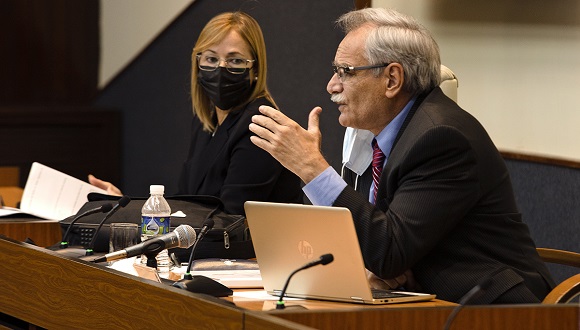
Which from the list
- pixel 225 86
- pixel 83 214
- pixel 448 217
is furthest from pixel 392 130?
pixel 225 86

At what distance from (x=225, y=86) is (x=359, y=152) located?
3.03 ft

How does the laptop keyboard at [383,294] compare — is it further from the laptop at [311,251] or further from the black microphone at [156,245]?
the black microphone at [156,245]

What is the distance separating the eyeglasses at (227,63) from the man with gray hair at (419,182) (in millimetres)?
1012

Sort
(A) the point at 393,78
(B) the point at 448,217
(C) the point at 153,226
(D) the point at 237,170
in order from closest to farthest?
1. (B) the point at 448,217
2. (A) the point at 393,78
3. (C) the point at 153,226
4. (D) the point at 237,170

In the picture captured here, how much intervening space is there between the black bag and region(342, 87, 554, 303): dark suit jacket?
0.56m

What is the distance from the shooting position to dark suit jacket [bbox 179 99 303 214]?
3.52 meters

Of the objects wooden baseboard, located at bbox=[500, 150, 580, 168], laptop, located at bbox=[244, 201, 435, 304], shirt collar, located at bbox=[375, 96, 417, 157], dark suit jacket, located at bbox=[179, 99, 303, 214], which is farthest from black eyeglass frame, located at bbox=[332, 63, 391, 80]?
wooden baseboard, located at bbox=[500, 150, 580, 168]

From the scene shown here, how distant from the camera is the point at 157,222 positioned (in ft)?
9.23

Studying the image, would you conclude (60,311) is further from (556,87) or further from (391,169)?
(556,87)

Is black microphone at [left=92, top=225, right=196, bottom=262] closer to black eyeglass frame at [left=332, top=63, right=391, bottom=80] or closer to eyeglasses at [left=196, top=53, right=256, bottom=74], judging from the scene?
black eyeglass frame at [left=332, top=63, right=391, bottom=80]

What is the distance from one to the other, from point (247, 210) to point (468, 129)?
23.9 inches

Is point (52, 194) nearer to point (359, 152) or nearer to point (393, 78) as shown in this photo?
point (359, 152)

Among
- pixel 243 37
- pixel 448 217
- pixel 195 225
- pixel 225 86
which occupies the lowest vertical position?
pixel 195 225

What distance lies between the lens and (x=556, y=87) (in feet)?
13.6
